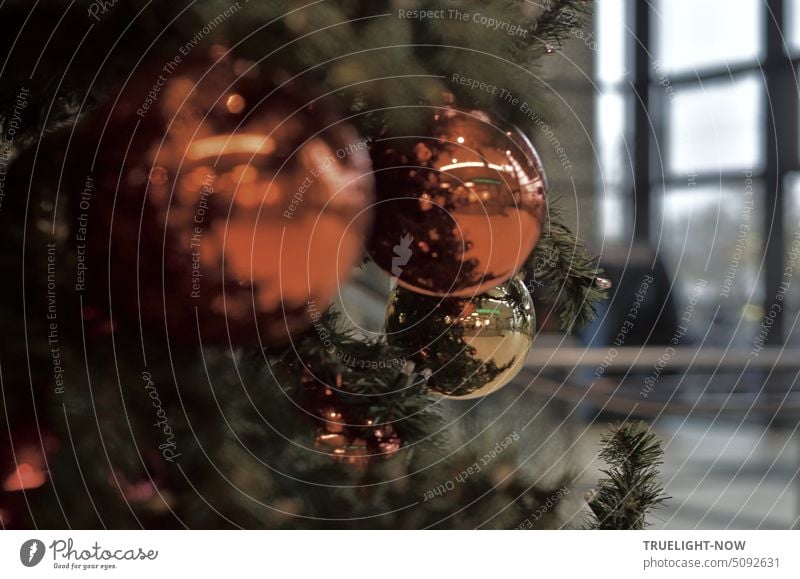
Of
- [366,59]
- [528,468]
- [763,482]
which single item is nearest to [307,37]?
[366,59]

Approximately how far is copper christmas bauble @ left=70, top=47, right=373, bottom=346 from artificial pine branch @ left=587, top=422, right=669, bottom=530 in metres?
0.24

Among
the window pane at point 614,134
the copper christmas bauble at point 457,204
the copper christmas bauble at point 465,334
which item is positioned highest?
the window pane at point 614,134

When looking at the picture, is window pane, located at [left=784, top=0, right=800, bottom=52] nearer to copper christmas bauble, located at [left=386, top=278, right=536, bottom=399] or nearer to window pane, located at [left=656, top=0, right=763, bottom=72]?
window pane, located at [left=656, top=0, right=763, bottom=72]

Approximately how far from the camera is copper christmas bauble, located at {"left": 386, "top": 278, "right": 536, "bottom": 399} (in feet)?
1.34

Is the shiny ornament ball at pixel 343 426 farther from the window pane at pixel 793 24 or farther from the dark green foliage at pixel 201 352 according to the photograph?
the window pane at pixel 793 24

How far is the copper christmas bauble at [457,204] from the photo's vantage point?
0.39 metres

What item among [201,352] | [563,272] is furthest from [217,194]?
[563,272]

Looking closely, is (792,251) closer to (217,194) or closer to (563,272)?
(563,272)

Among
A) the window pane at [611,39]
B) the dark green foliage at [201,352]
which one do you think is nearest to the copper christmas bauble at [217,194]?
the dark green foliage at [201,352]

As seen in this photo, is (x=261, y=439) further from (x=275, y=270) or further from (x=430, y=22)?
(x=430, y=22)

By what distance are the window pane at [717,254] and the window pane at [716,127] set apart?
0.02m

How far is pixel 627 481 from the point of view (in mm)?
493
